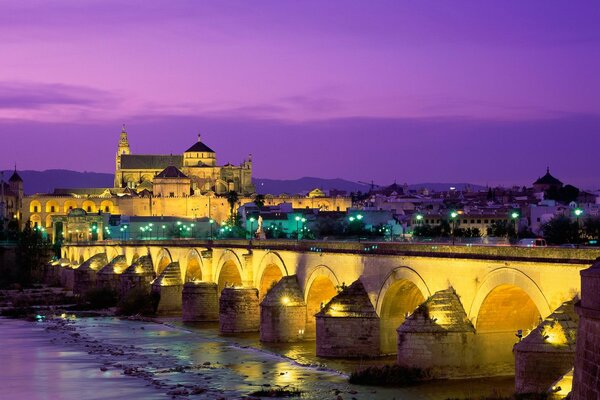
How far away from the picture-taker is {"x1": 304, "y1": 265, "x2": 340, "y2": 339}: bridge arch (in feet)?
120

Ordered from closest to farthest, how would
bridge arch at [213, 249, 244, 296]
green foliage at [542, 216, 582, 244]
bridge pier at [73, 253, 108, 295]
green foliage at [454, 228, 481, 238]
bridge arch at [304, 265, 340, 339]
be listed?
bridge arch at [304, 265, 340, 339] < bridge arch at [213, 249, 244, 296] < green foliage at [542, 216, 582, 244] < green foliage at [454, 228, 481, 238] < bridge pier at [73, 253, 108, 295]

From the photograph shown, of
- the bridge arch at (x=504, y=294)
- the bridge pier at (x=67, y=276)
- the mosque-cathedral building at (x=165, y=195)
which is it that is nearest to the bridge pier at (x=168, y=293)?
the bridge pier at (x=67, y=276)

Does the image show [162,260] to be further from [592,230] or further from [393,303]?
[393,303]

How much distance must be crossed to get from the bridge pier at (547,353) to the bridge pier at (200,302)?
2777 cm

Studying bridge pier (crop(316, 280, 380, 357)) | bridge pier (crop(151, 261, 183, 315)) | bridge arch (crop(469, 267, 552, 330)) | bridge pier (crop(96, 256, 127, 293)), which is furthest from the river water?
bridge pier (crop(96, 256, 127, 293))

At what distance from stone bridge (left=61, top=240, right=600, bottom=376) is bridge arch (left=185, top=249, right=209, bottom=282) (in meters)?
7.43

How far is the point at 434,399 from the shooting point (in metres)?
23.2

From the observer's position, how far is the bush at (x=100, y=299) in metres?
59.5

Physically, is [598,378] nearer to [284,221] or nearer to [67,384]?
[67,384]

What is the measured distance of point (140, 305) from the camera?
53.4 metres

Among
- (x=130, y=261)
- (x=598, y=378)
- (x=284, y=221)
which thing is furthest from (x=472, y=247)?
(x=284, y=221)

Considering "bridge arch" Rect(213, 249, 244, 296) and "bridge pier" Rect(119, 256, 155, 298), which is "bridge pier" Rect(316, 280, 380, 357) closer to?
"bridge arch" Rect(213, 249, 244, 296)

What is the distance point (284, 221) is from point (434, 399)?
302ft

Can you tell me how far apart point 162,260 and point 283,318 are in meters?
26.4
